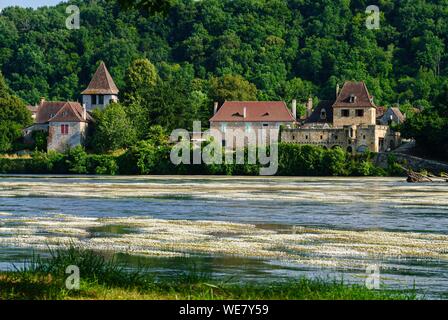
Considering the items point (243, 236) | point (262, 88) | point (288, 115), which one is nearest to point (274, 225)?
point (243, 236)

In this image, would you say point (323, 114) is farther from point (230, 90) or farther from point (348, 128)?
point (230, 90)

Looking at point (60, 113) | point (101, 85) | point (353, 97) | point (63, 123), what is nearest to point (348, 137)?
point (353, 97)

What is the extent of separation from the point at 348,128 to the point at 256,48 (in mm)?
75902

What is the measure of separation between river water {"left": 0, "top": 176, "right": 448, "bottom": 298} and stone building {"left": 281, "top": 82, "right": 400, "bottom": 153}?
47401 mm

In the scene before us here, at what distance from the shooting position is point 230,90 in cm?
12381

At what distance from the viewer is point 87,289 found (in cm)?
1554

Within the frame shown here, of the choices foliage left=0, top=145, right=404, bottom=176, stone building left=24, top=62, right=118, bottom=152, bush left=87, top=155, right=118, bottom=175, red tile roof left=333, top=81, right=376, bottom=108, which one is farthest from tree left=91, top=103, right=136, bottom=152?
red tile roof left=333, top=81, right=376, bottom=108

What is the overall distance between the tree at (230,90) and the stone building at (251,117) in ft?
33.2

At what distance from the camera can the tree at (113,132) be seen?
336 ft

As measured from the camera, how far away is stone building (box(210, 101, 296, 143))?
109 meters

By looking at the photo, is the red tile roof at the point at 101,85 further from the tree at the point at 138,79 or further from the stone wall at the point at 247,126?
the stone wall at the point at 247,126

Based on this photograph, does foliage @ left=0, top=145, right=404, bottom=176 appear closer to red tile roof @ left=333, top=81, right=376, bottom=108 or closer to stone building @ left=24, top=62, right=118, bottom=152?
stone building @ left=24, top=62, right=118, bottom=152

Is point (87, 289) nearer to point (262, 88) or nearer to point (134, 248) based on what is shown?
point (134, 248)

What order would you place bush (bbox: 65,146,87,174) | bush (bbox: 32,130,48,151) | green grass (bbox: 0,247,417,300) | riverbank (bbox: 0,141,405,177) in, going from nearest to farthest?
green grass (bbox: 0,247,417,300)
riverbank (bbox: 0,141,405,177)
bush (bbox: 65,146,87,174)
bush (bbox: 32,130,48,151)
